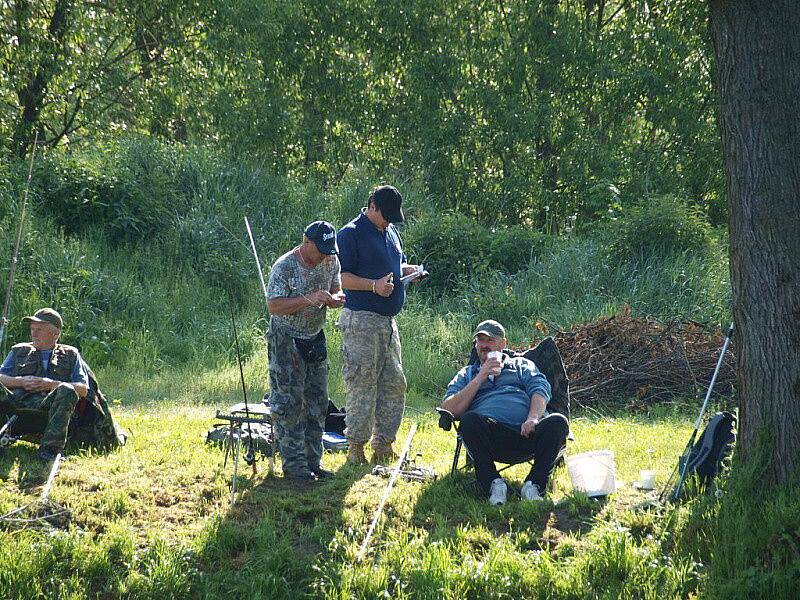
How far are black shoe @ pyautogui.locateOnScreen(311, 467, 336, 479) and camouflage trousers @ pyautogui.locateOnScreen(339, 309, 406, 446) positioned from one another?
0.45 meters

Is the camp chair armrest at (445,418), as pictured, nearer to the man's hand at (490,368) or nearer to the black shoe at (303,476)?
the man's hand at (490,368)

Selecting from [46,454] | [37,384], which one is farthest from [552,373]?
[37,384]

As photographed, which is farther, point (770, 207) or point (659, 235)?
point (659, 235)

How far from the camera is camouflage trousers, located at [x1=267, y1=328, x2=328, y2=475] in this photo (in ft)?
22.4

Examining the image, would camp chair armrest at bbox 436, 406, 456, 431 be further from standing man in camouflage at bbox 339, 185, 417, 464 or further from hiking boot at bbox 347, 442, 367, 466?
hiking boot at bbox 347, 442, 367, 466

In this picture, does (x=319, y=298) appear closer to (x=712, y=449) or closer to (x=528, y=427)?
(x=528, y=427)

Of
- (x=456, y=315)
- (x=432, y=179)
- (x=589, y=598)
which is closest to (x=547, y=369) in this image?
(x=589, y=598)

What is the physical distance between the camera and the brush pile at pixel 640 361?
11.2 metres

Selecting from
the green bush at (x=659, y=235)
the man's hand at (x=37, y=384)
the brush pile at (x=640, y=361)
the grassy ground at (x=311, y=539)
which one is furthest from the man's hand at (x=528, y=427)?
the green bush at (x=659, y=235)

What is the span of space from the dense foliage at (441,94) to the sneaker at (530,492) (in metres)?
13.9

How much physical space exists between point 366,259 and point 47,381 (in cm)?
259

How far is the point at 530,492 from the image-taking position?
6.39 meters

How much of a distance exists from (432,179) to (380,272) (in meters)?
14.7

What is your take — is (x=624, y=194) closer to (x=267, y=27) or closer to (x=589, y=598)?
(x=267, y=27)
